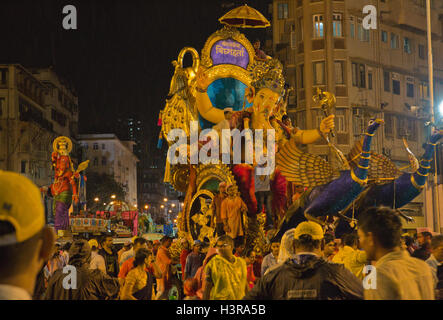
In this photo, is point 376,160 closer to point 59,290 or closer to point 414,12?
point 59,290

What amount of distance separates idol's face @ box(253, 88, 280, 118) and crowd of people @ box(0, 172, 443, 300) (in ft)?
11.9


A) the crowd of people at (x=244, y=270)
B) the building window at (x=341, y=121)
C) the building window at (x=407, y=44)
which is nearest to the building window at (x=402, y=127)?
the building window at (x=341, y=121)

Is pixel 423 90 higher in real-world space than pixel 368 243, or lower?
higher

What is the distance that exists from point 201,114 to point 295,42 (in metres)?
28.1

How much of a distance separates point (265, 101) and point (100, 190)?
7558cm

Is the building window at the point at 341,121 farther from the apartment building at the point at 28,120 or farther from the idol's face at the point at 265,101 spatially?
the apartment building at the point at 28,120

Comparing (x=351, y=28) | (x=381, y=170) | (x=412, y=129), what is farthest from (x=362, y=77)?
(x=381, y=170)

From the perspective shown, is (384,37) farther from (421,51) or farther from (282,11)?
(282,11)

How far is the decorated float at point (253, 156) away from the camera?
12.6 meters

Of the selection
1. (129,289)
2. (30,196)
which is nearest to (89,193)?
(129,289)

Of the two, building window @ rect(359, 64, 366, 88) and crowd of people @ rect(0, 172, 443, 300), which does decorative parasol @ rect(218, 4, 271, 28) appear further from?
building window @ rect(359, 64, 366, 88)

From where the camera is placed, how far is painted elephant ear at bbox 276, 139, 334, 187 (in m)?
12.8

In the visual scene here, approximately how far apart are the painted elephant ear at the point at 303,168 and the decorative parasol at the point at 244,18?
4.53 m

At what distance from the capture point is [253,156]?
46.8ft
